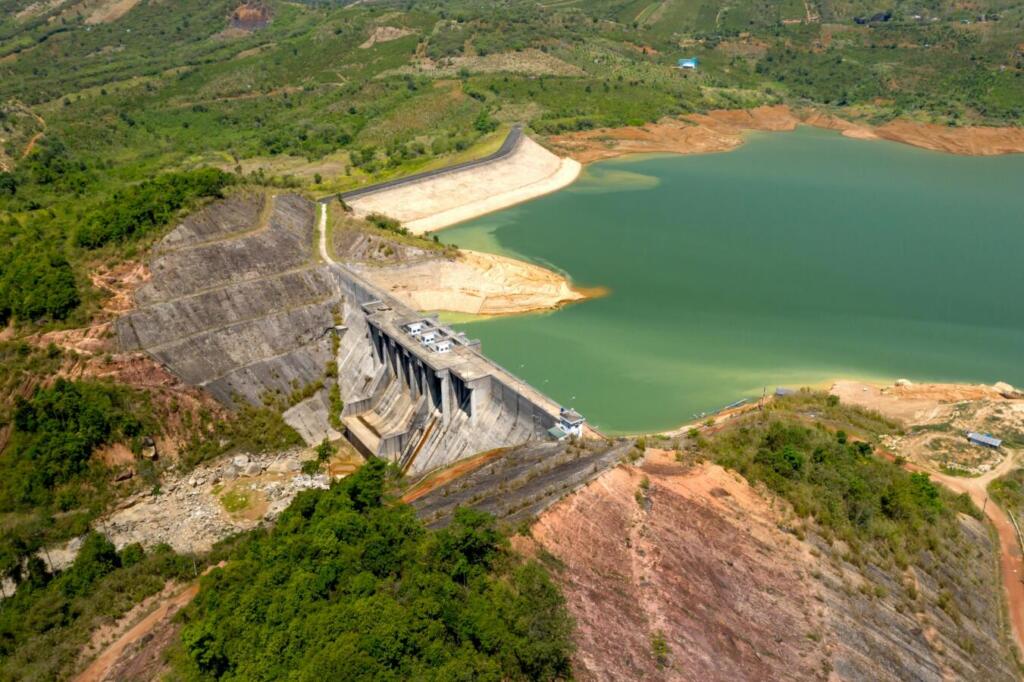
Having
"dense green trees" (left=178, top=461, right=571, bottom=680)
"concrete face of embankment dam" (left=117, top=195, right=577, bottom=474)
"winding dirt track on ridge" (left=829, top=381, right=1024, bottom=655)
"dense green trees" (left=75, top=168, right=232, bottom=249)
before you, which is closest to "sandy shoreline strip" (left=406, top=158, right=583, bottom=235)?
"concrete face of embankment dam" (left=117, top=195, right=577, bottom=474)

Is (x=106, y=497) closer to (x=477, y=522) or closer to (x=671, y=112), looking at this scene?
(x=477, y=522)

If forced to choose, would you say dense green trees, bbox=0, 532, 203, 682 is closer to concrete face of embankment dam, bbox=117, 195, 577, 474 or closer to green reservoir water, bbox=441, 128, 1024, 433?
concrete face of embankment dam, bbox=117, 195, 577, 474

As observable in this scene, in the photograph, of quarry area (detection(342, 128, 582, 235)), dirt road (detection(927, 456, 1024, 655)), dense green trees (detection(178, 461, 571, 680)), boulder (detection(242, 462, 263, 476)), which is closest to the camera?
dense green trees (detection(178, 461, 571, 680))

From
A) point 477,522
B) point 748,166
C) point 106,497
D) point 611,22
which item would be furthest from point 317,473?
point 611,22

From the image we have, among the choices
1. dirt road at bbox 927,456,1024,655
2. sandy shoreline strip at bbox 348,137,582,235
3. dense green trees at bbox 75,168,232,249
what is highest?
dense green trees at bbox 75,168,232,249

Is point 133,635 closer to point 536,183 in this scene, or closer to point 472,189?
point 472,189
